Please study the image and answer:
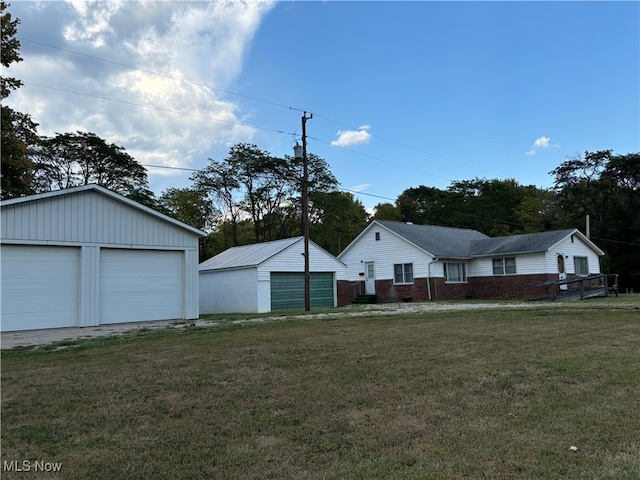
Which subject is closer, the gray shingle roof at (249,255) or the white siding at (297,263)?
the white siding at (297,263)

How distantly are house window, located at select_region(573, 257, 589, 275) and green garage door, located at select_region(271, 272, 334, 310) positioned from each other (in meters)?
14.7

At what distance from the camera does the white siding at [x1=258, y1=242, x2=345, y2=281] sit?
74.4 feet

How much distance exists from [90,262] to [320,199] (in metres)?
31.6

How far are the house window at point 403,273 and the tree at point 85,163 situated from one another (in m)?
22.2

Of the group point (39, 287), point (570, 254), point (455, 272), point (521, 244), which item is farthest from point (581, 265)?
point (39, 287)

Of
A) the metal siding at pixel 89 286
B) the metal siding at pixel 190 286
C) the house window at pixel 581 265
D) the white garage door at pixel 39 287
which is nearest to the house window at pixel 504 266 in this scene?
the house window at pixel 581 265

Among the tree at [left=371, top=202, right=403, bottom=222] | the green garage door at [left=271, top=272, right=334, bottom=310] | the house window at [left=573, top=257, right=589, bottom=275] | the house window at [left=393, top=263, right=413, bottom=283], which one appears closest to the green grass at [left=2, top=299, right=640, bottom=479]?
the green garage door at [left=271, top=272, right=334, bottom=310]

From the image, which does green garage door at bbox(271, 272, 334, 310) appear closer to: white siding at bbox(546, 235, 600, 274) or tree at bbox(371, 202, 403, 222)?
white siding at bbox(546, 235, 600, 274)

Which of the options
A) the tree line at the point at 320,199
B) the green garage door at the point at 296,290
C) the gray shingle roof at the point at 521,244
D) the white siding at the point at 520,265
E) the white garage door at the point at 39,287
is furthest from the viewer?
the tree line at the point at 320,199

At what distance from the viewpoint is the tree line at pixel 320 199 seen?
34719mm

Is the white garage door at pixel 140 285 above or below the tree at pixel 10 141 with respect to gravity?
below

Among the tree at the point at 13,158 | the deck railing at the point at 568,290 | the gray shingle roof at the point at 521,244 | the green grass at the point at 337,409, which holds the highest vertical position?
the tree at the point at 13,158

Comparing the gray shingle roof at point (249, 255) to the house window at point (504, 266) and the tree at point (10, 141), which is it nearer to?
the tree at point (10, 141)

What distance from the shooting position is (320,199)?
44.8 meters
